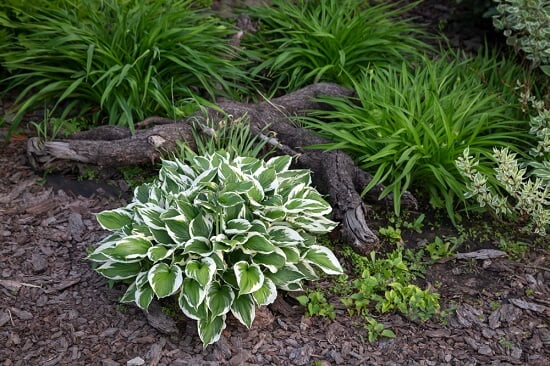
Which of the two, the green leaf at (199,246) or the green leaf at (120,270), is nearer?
the green leaf at (199,246)

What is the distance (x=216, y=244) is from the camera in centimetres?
304

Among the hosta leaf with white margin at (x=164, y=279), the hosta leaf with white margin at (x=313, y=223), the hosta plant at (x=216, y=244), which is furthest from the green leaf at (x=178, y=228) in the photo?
the hosta leaf with white margin at (x=313, y=223)

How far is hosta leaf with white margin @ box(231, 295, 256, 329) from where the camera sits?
3.06 meters

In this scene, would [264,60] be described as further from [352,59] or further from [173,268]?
[173,268]

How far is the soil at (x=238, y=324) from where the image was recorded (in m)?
3.11

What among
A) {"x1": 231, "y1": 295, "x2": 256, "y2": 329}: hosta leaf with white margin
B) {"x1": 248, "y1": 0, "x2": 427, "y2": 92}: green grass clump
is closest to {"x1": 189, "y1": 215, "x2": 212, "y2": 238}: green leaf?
{"x1": 231, "y1": 295, "x2": 256, "y2": 329}: hosta leaf with white margin

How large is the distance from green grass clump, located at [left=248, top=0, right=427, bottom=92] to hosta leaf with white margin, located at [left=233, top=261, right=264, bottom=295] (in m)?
2.10

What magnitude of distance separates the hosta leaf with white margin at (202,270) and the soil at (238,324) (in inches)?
13.2

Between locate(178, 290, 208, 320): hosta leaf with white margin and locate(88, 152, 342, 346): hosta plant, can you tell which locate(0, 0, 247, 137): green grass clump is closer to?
locate(88, 152, 342, 346): hosta plant

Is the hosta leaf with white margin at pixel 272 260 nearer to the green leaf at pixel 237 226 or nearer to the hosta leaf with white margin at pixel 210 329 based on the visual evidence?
the green leaf at pixel 237 226

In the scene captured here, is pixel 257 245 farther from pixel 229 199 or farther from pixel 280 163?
pixel 280 163

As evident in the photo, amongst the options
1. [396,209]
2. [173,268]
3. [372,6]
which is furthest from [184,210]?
[372,6]

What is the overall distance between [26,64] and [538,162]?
3394 millimetres

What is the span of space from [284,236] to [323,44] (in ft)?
7.21
